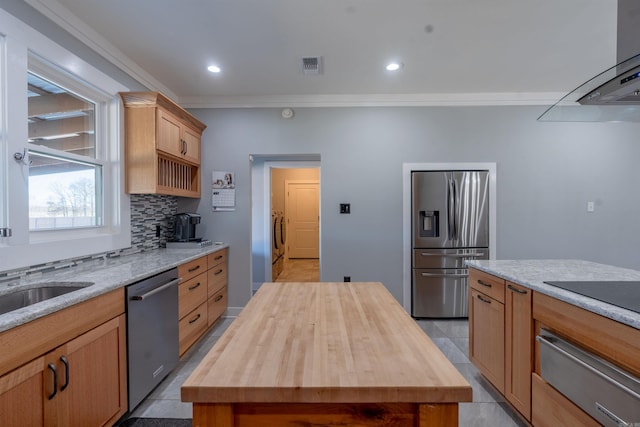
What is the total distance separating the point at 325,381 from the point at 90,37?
2.83 metres

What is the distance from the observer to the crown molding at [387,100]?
3309 millimetres

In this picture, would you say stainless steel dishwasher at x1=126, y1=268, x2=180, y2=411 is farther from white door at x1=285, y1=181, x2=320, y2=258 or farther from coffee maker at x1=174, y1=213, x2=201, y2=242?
white door at x1=285, y1=181, x2=320, y2=258

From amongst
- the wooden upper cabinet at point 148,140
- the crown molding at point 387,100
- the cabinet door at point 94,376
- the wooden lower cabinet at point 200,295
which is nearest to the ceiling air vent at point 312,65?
the crown molding at point 387,100

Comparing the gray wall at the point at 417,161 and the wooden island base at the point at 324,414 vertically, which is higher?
the gray wall at the point at 417,161

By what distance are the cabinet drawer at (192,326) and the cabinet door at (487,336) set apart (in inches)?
87.5

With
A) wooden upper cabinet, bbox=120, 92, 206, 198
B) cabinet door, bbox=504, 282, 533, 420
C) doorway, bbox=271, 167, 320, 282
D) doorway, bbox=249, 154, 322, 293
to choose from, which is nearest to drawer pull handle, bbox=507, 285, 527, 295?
cabinet door, bbox=504, 282, 533, 420

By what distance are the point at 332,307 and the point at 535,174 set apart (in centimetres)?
336

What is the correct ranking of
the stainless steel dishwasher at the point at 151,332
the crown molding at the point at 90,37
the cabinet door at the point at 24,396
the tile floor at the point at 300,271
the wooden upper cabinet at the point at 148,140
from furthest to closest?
1. the tile floor at the point at 300,271
2. the wooden upper cabinet at the point at 148,140
3. the crown molding at the point at 90,37
4. the stainless steel dishwasher at the point at 151,332
5. the cabinet door at the point at 24,396

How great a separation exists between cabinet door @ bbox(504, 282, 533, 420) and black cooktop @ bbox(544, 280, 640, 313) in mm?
199

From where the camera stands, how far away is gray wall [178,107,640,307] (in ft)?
10.9

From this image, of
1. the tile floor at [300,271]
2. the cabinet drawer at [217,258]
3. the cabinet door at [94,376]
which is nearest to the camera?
the cabinet door at [94,376]

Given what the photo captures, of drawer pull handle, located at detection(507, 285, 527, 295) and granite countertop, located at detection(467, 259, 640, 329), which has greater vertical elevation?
granite countertop, located at detection(467, 259, 640, 329)

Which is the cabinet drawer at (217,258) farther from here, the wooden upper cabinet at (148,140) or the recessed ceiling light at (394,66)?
the recessed ceiling light at (394,66)

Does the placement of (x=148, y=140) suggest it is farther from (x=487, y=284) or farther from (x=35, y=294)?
(x=487, y=284)
